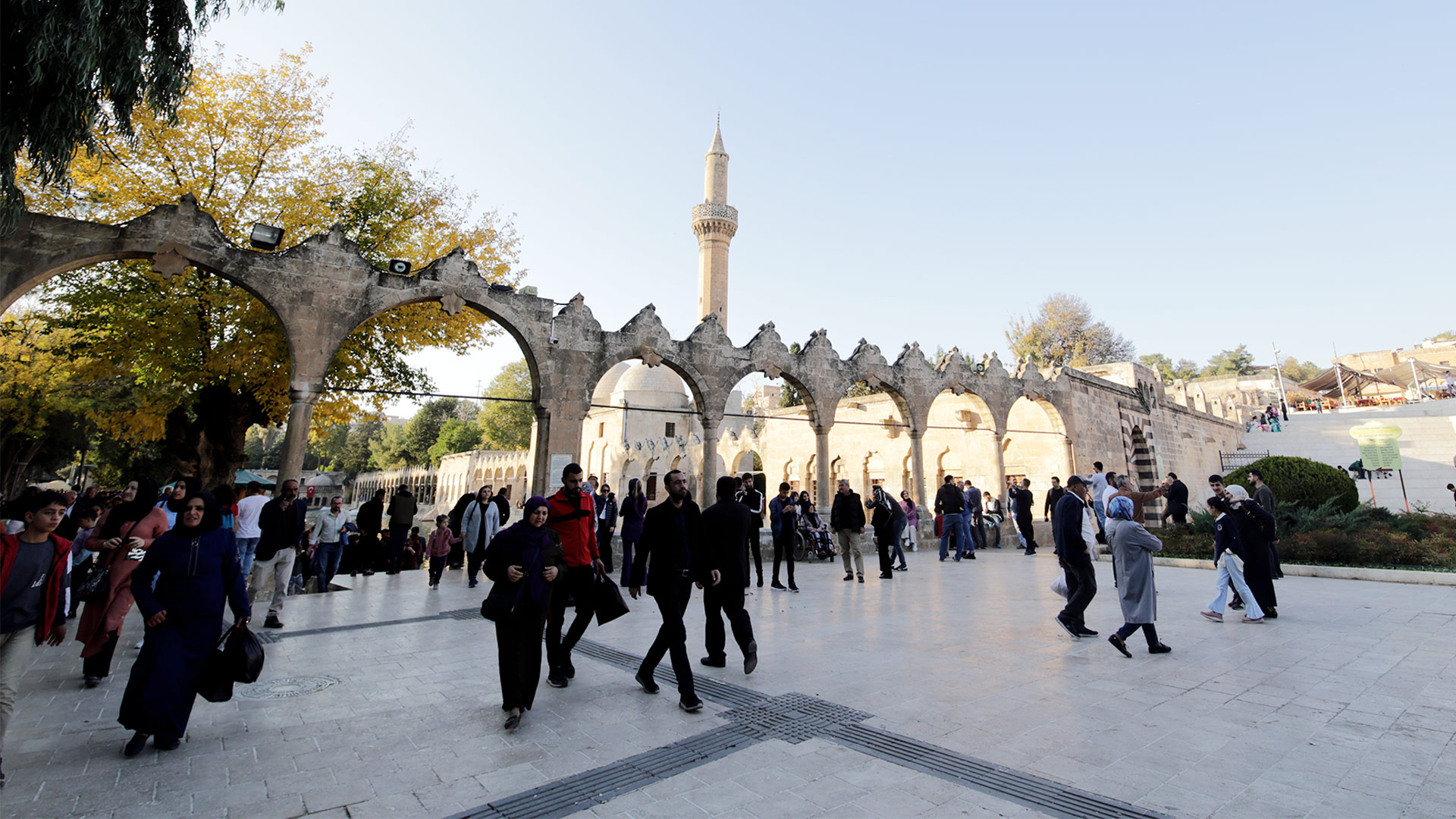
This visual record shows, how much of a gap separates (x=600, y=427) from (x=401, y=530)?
30.3 metres

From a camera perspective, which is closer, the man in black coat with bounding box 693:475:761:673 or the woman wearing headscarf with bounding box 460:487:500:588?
the man in black coat with bounding box 693:475:761:673

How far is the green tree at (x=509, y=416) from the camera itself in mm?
53688

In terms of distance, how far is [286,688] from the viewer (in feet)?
15.4

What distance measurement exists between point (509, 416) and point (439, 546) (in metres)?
44.6

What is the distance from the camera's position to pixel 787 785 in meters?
3.03

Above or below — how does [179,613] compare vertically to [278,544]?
below

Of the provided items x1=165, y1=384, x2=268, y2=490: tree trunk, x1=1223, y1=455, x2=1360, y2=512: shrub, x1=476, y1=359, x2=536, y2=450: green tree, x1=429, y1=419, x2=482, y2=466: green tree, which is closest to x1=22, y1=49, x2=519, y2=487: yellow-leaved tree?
x1=165, y1=384, x2=268, y2=490: tree trunk

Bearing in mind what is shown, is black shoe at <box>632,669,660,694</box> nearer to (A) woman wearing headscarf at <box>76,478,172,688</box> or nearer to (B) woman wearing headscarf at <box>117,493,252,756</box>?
(B) woman wearing headscarf at <box>117,493,252,756</box>

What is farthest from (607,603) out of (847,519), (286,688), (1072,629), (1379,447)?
(1379,447)

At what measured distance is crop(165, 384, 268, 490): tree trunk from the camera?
43.0ft

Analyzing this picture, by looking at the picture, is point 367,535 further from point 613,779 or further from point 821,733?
point 821,733

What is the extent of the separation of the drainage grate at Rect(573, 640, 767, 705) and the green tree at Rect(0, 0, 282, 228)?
265 inches

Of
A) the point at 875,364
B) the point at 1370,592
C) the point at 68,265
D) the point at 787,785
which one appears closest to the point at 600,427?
the point at 875,364

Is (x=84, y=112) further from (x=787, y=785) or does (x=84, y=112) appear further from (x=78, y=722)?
(x=787, y=785)
